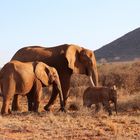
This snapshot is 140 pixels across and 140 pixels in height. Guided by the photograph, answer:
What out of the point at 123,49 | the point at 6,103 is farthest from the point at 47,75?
the point at 123,49

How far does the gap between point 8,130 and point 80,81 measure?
659 inches

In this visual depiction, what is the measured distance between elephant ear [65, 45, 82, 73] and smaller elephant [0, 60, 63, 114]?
1448 mm

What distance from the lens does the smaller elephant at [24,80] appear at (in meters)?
15.8

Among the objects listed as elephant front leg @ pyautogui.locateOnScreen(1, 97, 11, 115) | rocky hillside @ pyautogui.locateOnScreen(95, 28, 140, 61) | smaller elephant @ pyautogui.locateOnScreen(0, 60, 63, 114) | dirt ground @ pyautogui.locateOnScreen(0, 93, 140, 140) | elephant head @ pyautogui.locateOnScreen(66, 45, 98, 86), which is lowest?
dirt ground @ pyautogui.locateOnScreen(0, 93, 140, 140)

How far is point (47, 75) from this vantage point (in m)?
17.2

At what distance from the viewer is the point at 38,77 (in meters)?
16.7

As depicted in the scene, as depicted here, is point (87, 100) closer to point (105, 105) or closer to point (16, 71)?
point (105, 105)

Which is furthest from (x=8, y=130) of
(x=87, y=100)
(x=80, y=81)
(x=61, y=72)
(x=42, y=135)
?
(x=80, y=81)

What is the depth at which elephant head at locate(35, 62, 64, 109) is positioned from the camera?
659 inches

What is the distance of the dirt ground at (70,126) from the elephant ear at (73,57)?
3.09 metres

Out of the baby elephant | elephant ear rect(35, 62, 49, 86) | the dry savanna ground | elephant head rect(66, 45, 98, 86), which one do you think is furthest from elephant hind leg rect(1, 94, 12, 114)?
elephant head rect(66, 45, 98, 86)

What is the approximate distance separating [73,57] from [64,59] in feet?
1.24

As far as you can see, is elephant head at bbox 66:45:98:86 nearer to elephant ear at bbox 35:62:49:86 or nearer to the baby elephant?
elephant ear at bbox 35:62:49:86

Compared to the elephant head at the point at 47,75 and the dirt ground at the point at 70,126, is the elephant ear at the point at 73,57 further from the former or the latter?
the dirt ground at the point at 70,126
